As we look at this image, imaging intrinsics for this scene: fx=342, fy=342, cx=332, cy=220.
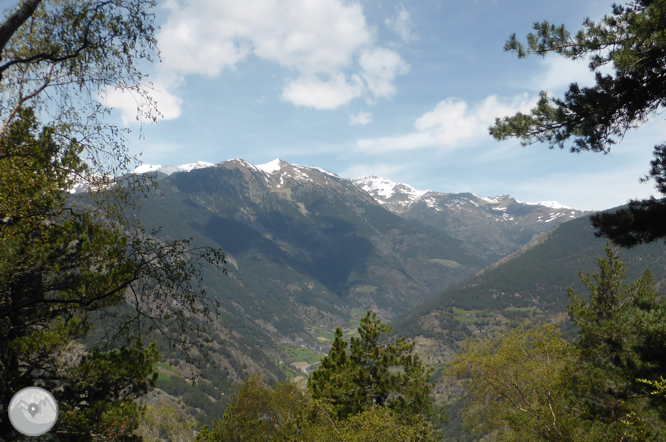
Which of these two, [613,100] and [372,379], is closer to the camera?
[613,100]

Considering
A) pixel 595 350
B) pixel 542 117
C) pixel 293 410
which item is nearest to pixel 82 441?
pixel 293 410

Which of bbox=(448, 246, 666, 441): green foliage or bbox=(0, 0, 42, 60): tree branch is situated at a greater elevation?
bbox=(0, 0, 42, 60): tree branch

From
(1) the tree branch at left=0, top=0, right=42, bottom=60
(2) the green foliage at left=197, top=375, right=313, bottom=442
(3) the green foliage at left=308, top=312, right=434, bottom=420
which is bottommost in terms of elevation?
(2) the green foliage at left=197, top=375, right=313, bottom=442

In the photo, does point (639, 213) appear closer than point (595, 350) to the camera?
Yes

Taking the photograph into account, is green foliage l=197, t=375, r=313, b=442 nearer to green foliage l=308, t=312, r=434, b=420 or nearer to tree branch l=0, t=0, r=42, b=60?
green foliage l=308, t=312, r=434, b=420

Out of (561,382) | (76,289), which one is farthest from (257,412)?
(561,382)

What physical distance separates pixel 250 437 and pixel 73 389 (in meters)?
11.1

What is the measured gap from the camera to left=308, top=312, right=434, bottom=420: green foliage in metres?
21.2

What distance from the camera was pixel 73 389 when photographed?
13008 millimetres

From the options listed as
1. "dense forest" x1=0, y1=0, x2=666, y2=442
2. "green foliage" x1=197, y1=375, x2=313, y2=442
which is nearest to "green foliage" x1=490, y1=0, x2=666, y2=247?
"dense forest" x1=0, y1=0, x2=666, y2=442

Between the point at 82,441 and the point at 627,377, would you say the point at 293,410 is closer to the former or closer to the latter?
the point at 82,441

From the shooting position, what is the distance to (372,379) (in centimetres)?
2269

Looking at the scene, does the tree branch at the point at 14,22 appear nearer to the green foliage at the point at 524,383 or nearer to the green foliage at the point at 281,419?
the green foliage at the point at 281,419

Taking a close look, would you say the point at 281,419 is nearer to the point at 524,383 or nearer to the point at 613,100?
the point at 524,383
